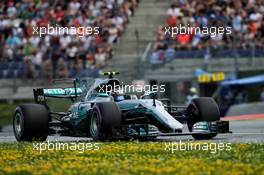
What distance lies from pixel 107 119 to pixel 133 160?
10.3ft

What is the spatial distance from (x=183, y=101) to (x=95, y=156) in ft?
50.9

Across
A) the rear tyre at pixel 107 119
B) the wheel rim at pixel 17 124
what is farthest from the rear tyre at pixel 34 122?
the rear tyre at pixel 107 119

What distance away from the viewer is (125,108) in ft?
55.5

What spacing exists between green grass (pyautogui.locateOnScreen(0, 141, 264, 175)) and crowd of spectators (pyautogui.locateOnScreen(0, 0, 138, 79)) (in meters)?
14.5

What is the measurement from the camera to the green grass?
11.4m

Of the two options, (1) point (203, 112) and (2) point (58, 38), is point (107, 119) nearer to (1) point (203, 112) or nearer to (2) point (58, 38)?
(1) point (203, 112)

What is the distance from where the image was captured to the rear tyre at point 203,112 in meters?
17.0

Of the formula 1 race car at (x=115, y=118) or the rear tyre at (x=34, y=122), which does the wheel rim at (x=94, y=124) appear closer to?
→ the formula 1 race car at (x=115, y=118)

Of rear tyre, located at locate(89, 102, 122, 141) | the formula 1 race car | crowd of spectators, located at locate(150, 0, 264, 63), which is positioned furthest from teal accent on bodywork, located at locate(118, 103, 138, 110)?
crowd of spectators, located at locate(150, 0, 264, 63)

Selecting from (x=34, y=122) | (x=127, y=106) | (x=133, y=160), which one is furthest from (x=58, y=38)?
(x=133, y=160)

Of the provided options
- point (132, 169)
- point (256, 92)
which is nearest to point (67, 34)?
point (256, 92)

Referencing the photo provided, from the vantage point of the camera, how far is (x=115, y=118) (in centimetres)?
1596

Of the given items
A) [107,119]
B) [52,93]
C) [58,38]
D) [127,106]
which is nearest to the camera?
[107,119]

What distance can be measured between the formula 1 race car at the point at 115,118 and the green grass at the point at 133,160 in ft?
1.94
